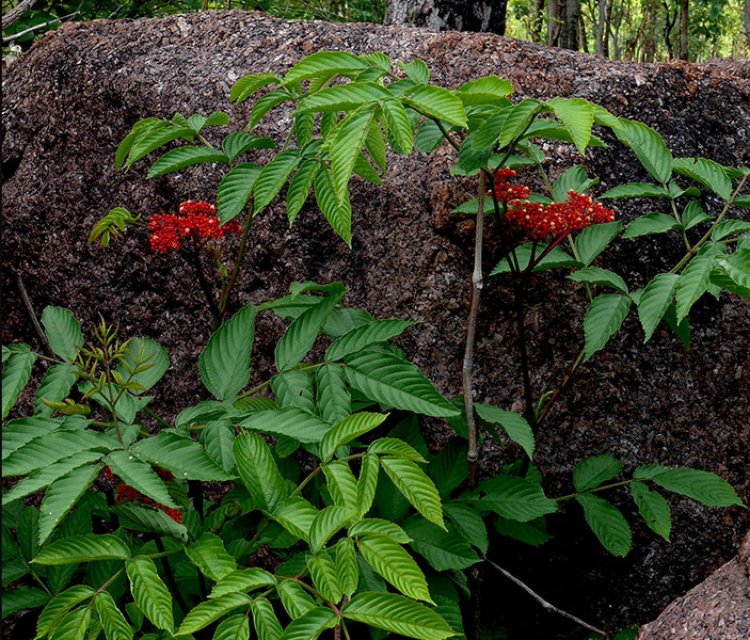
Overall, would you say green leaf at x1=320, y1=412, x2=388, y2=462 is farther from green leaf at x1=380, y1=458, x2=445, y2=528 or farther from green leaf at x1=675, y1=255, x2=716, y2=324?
green leaf at x1=675, y1=255, x2=716, y2=324

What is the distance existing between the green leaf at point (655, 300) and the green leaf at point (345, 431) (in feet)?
2.07

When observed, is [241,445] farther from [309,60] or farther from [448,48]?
[448,48]

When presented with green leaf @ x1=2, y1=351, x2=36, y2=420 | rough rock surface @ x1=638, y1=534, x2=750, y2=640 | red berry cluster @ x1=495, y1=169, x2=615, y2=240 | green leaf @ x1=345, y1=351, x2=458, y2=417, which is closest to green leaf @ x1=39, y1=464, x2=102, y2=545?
green leaf @ x1=2, y1=351, x2=36, y2=420

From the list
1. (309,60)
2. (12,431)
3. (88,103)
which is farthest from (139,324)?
(309,60)

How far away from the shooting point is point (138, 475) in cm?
142

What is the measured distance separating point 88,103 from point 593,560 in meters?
2.22

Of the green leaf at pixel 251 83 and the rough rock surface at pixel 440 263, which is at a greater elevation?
the green leaf at pixel 251 83

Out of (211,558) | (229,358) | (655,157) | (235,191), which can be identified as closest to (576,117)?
(655,157)

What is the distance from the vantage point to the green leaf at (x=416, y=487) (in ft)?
4.75

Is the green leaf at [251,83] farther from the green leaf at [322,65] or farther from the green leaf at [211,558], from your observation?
the green leaf at [211,558]

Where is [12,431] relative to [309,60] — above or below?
below

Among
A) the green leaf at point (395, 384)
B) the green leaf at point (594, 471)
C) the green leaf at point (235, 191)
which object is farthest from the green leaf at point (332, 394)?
the green leaf at point (594, 471)

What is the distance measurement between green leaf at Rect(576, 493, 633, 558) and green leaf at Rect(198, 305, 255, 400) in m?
0.97

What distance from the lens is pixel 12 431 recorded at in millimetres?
1546
